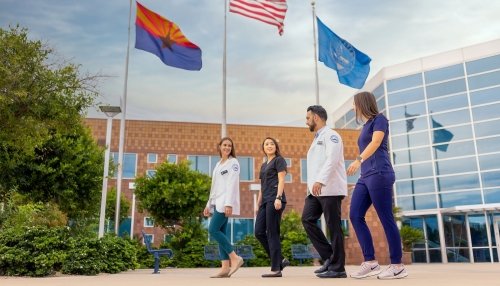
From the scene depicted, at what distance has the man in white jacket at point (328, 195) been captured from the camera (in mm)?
5078

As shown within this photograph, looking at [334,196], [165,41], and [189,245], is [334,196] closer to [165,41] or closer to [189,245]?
[165,41]

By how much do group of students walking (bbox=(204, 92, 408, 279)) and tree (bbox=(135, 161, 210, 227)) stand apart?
11764 mm

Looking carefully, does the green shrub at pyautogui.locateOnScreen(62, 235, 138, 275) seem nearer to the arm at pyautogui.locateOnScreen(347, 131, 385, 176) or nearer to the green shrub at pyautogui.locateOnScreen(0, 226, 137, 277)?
the green shrub at pyautogui.locateOnScreen(0, 226, 137, 277)

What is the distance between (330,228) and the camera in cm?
516

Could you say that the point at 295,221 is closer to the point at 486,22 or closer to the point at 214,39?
the point at 214,39

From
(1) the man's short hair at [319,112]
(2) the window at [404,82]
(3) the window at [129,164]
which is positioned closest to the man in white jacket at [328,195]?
(1) the man's short hair at [319,112]

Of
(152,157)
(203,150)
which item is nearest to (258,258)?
(203,150)

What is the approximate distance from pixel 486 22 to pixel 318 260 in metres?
17.9

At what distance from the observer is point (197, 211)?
1803cm

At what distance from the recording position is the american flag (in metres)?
15.2

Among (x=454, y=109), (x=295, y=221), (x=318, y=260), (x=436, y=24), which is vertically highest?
(x=436, y=24)

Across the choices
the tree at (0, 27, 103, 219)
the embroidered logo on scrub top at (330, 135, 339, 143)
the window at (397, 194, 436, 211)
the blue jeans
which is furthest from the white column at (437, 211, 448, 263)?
the embroidered logo on scrub top at (330, 135, 339, 143)

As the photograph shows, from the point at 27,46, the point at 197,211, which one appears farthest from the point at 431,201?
the point at 27,46

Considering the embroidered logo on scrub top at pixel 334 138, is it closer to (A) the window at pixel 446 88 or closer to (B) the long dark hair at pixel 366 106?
(B) the long dark hair at pixel 366 106
